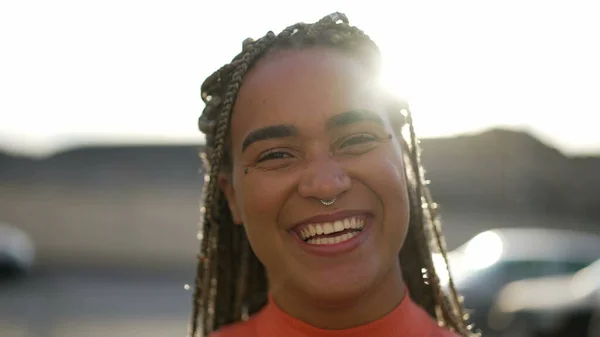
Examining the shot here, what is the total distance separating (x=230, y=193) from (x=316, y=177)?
518 millimetres

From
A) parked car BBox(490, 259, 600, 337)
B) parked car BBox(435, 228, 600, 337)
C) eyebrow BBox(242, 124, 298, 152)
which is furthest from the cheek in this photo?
parked car BBox(490, 259, 600, 337)

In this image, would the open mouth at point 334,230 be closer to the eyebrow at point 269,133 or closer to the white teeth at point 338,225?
the white teeth at point 338,225

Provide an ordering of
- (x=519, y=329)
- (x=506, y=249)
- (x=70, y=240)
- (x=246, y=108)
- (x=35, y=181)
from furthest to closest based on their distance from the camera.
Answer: (x=35, y=181) < (x=70, y=240) < (x=506, y=249) < (x=519, y=329) < (x=246, y=108)

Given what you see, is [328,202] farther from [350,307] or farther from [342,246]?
[350,307]

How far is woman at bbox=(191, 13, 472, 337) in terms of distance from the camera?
2248mm

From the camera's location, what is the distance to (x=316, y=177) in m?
2.21

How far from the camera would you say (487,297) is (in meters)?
7.84

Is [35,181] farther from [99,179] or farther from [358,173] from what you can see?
[358,173]

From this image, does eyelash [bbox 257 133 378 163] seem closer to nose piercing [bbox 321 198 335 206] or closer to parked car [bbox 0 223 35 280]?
nose piercing [bbox 321 198 335 206]

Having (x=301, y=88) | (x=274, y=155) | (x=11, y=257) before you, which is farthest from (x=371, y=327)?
(x=11, y=257)

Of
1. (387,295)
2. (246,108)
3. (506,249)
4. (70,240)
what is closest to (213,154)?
(246,108)

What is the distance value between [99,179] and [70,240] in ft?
6.95

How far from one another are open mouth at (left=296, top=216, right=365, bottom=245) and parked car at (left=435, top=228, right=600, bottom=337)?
18.5 feet

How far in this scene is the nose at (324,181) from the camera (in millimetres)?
2186
